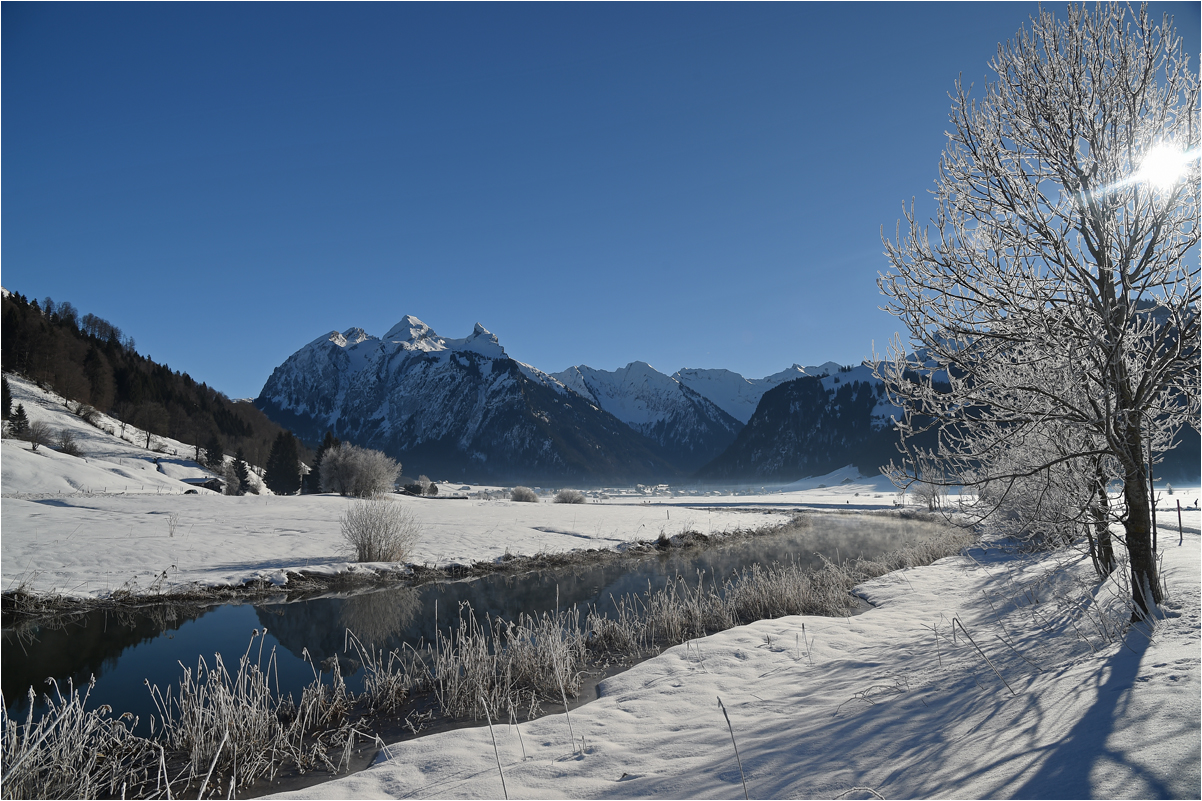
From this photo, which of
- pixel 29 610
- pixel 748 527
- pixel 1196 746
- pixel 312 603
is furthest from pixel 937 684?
pixel 748 527

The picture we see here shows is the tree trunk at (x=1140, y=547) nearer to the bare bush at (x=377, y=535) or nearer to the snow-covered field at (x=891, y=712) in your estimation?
the snow-covered field at (x=891, y=712)

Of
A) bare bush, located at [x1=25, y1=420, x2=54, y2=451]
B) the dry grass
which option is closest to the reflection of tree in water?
the dry grass

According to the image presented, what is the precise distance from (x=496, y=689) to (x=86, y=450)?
5646cm

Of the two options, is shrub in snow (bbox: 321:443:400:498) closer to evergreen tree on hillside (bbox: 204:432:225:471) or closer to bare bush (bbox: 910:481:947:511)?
evergreen tree on hillside (bbox: 204:432:225:471)

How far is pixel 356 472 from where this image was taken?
45719 millimetres

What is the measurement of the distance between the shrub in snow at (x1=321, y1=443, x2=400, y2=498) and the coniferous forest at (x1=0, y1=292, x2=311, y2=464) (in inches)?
1102

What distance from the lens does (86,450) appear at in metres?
45.7

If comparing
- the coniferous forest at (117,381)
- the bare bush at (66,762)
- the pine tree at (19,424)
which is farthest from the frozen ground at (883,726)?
the coniferous forest at (117,381)

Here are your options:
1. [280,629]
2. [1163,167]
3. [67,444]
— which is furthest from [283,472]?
[1163,167]

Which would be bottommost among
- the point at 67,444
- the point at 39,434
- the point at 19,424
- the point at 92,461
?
the point at 92,461

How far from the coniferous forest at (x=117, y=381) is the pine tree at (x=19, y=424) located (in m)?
6.73

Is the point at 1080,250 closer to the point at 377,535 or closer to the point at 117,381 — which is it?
the point at 377,535

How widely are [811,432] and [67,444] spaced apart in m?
156

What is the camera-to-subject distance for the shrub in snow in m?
43.9
